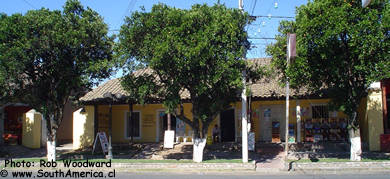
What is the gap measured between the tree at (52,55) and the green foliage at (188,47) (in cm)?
144

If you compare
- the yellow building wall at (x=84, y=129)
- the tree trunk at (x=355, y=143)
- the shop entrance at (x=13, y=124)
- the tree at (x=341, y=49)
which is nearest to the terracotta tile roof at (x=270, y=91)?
the tree at (x=341, y=49)

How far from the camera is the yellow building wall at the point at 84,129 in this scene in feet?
63.7

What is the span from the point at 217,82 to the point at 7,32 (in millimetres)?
8034

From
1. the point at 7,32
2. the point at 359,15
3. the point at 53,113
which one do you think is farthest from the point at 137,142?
the point at 359,15

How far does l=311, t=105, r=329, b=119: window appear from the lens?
1791 centimetres

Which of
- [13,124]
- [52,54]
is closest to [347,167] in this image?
[52,54]

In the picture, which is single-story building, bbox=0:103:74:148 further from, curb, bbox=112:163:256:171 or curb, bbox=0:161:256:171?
curb, bbox=112:163:256:171

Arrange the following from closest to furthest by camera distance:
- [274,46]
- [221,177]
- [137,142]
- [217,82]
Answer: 1. [221,177]
2. [217,82]
3. [274,46]
4. [137,142]

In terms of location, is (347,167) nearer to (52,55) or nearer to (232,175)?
(232,175)

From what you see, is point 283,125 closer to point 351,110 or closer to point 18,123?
point 351,110

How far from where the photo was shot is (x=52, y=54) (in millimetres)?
13047

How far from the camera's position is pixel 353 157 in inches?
488

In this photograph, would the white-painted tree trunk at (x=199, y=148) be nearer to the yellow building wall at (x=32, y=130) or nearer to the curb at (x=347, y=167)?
the curb at (x=347, y=167)

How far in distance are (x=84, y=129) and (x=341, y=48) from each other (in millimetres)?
14558
